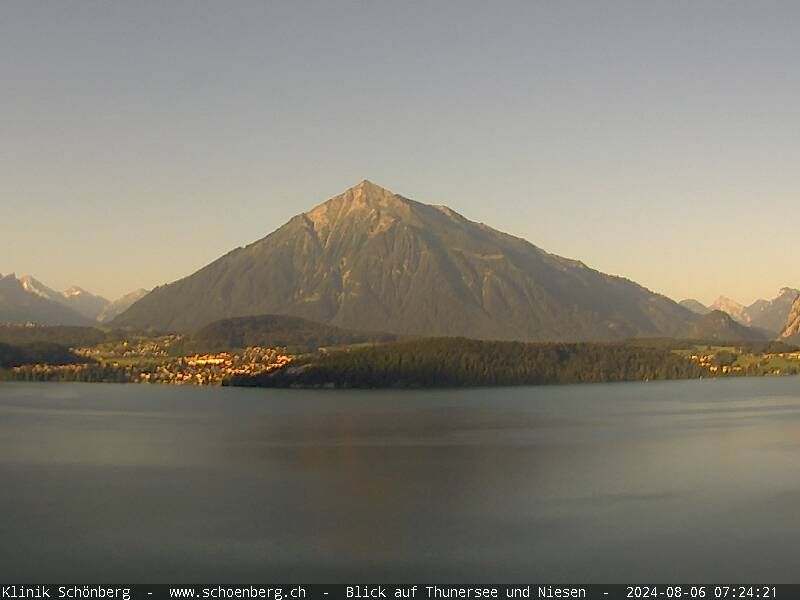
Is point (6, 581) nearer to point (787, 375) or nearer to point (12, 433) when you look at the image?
point (12, 433)

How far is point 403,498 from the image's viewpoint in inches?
1886

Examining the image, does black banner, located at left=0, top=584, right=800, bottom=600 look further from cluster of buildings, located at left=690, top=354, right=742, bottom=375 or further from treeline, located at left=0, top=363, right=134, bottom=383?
cluster of buildings, located at left=690, top=354, right=742, bottom=375

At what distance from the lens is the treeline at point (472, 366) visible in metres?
155

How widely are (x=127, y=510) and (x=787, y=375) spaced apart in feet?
553

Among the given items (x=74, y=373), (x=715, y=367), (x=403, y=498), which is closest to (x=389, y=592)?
(x=403, y=498)

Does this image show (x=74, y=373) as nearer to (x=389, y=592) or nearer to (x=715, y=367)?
(x=715, y=367)

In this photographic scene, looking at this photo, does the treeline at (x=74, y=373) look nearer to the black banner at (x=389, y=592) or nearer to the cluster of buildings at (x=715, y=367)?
the cluster of buildings at (x=715, y=367)

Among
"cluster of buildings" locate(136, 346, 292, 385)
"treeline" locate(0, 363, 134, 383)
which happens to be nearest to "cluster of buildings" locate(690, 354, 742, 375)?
"cluster of buildings" locate(136, 346, 292, 385)

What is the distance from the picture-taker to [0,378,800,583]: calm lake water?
3431 centimetres

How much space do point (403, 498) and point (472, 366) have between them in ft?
369

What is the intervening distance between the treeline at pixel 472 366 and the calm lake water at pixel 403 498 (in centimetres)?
5515

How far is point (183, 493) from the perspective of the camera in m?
50.5

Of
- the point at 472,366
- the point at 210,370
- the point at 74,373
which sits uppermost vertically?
the point at 472,366

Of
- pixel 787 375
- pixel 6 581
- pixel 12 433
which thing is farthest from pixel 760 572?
pixel 787 375
